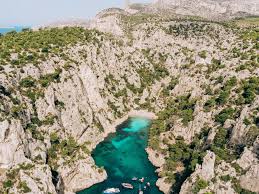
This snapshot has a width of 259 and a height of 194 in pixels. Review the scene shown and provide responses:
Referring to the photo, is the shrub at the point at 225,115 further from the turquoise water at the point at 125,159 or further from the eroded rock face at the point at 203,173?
the turquoise water at the point at 125,159

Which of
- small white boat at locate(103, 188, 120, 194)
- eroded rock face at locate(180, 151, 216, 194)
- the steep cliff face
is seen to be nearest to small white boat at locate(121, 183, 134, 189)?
small white boat at locate(103, 188, 120, 194)

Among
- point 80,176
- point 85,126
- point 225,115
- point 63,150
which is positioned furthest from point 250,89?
point 63,150

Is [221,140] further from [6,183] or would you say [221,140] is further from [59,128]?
[6,183]

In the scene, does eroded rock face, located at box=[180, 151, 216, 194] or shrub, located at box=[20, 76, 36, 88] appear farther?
shrub, located at box=[20, 76, 36, 88]

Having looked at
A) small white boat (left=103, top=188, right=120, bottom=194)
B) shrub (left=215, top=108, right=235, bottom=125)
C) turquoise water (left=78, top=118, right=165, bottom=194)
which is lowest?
turquoise water (left=78, top=118, right=165, bottom=194)

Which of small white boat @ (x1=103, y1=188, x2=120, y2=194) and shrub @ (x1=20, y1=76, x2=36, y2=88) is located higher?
shrub @ (x1=20, y1=76, x2=36, y2=88)

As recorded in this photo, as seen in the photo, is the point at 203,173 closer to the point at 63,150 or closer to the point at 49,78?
the point at 63,150

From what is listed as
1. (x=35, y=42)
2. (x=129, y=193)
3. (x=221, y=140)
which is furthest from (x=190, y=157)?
(x=35, y=42)

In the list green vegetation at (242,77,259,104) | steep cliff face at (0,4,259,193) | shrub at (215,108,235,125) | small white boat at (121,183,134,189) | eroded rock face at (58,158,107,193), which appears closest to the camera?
steep cliff face at (0,4,259,193)

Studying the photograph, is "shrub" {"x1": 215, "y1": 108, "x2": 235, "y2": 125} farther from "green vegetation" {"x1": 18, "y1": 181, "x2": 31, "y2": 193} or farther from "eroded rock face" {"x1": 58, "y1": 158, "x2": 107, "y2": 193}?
"green vegetation" {"x1": 18, "y1": 181, "x2": 31, "y2": 193}
